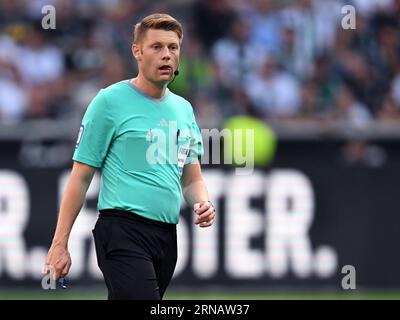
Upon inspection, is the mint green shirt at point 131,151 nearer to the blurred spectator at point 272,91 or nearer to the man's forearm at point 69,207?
the man's forearm at point 69,207

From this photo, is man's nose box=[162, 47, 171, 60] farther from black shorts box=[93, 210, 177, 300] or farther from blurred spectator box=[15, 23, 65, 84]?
blurred spectator box=[15, 23, 65, 84]

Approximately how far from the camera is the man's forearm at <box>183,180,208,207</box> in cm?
709

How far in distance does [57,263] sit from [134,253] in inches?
16.7

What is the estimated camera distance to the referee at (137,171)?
670cm

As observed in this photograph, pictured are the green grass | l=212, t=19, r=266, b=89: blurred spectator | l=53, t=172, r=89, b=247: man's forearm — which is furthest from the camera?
l=212, t=19, r=266, b=89: blurred spectator

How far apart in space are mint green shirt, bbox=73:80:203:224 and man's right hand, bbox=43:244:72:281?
0.38 metres

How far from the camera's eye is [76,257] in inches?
516

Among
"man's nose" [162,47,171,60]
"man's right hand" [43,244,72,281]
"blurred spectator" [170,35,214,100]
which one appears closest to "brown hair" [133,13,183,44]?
"man's nose" [162,47,171,60]

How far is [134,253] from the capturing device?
6.66 m

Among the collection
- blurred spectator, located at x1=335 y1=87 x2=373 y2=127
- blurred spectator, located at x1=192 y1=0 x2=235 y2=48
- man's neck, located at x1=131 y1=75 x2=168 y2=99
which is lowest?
blurred spectator, located at x1=335 y1=87 x2=373 y2=127

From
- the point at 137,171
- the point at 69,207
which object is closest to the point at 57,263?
the point at 69,207

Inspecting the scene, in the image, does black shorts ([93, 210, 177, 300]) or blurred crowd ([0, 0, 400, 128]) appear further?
blurred crowd ([0, 0, 400, 128])

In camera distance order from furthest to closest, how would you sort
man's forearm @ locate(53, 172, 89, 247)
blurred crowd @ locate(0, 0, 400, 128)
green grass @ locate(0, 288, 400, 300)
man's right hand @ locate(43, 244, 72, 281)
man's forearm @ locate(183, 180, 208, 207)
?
1. blurred crowd @ locate(0, 0, 400, 128)
2. green grass @ locate(0, 288, 400, 300)
3. man's forearm @ locate(183, 180, 208, 207)
4. man's forearm @ locate(53, 172, 89, 247)
5. man's right hand @ locate(43, 244, 72, 281)

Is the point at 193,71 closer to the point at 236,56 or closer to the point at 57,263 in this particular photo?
the point at 236,56
